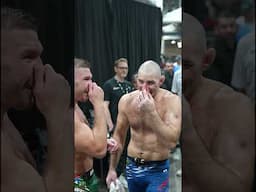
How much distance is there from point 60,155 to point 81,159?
8 centimetres

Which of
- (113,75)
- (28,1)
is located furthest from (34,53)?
(113,75)

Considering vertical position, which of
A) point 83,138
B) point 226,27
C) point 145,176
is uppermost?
point 226,27

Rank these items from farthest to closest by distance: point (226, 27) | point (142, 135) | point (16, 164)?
1. point (142, 135)
2. point (16, 164)
3. point (226, 27)

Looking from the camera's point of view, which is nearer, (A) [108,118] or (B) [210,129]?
(B) [210,129]

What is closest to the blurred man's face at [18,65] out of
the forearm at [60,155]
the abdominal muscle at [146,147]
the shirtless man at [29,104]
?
the shirtless man at [29,104]

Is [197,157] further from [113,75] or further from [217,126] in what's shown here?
[113,75]

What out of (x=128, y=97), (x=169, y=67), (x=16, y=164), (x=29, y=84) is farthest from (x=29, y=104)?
(x=169, y=67)

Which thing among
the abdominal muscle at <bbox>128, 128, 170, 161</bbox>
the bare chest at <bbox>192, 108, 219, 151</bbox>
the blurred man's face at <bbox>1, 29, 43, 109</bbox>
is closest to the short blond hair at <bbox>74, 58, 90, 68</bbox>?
the blurred man's face at <bbox>1, 29, 43, 109</bbox>

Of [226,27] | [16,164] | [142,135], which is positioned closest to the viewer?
[226,27]

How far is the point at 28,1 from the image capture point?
118cm

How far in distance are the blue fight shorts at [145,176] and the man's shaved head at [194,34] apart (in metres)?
0.38

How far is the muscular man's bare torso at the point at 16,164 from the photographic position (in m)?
1.15

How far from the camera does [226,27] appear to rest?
103 cm

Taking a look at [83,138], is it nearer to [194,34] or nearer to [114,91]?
[114,91]
